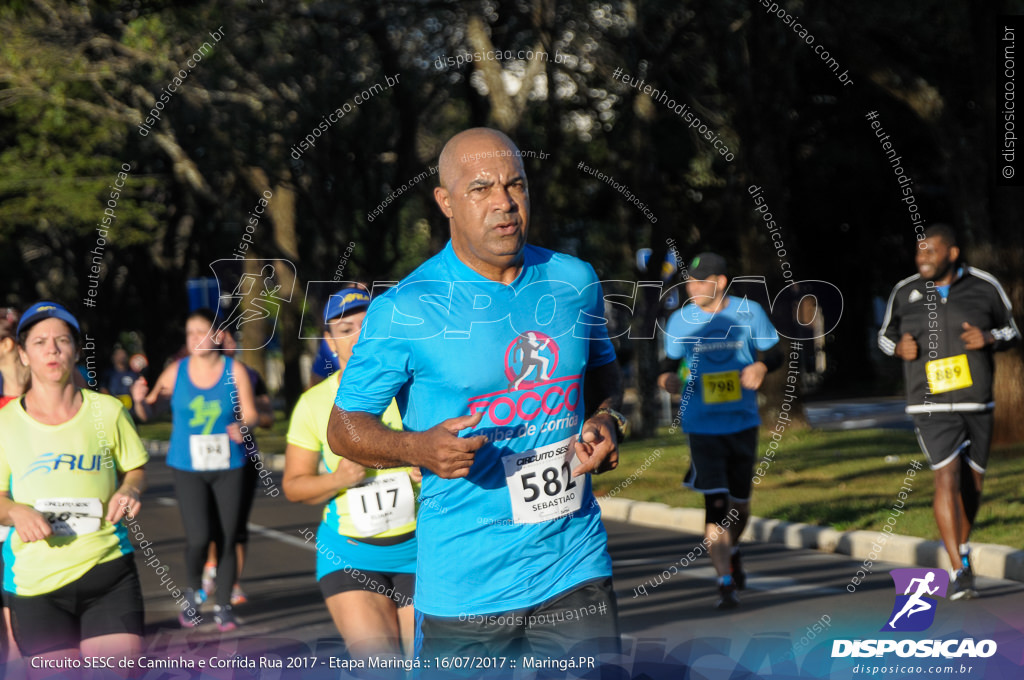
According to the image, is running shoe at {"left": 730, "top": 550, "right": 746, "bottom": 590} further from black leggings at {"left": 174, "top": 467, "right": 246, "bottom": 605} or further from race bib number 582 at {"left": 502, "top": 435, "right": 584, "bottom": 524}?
race bib number 582 at {"left": 502, "top": 435, "right": 584, "bottom": 524}

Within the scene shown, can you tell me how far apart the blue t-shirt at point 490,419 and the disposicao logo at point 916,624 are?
3144 millimetres

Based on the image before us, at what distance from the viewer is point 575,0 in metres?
17.1

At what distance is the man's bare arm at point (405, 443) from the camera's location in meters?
3.29

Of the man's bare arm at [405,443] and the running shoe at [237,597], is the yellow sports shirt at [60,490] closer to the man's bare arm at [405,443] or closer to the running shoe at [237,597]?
the man's bare arm at [405,443]

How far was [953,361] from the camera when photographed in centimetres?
799

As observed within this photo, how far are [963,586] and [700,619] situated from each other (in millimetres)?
1485

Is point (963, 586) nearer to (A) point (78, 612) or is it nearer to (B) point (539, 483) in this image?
(B) point (539, 483)

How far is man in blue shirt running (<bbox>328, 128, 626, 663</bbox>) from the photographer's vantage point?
11.5 feet

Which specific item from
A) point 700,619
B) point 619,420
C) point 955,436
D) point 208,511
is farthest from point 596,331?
point 208,511

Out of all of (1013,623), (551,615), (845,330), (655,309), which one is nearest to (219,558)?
(1013,623)

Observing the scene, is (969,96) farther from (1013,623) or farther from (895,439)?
(1013,623)

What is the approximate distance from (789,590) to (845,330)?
29596 millimetres

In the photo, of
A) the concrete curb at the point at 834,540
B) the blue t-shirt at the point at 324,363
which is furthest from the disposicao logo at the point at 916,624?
the blue t-shirt at the point at 324,363

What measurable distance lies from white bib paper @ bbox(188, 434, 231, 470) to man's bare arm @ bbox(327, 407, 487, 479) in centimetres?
486
